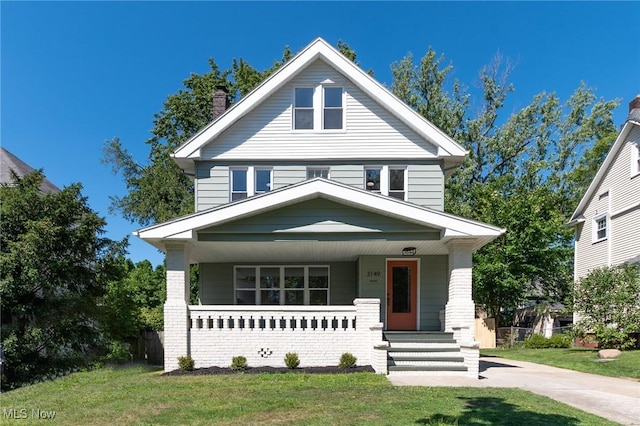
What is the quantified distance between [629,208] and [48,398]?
19515mm

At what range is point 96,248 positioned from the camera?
14.5m

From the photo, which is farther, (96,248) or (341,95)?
(96,248)

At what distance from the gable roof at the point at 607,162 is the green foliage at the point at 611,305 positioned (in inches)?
207

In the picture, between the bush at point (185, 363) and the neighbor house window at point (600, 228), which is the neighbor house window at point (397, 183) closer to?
the bush at point (185, 363)

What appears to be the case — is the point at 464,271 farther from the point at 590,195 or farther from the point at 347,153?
the point at 590,195

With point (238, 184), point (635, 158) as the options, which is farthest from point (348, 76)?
point (635, 158)

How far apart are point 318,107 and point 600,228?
14.7 m

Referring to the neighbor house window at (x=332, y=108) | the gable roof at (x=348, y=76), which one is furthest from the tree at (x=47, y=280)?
the neighbor house window at (x=332, y=108)

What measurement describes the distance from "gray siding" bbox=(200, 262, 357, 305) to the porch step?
282cm

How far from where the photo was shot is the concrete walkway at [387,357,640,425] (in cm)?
644

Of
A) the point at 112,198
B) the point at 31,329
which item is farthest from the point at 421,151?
the point at 112,198

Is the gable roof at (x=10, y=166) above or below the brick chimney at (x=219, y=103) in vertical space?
below

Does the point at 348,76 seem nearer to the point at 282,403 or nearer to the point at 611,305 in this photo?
the point at 282,403

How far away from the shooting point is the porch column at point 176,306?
962 cm
